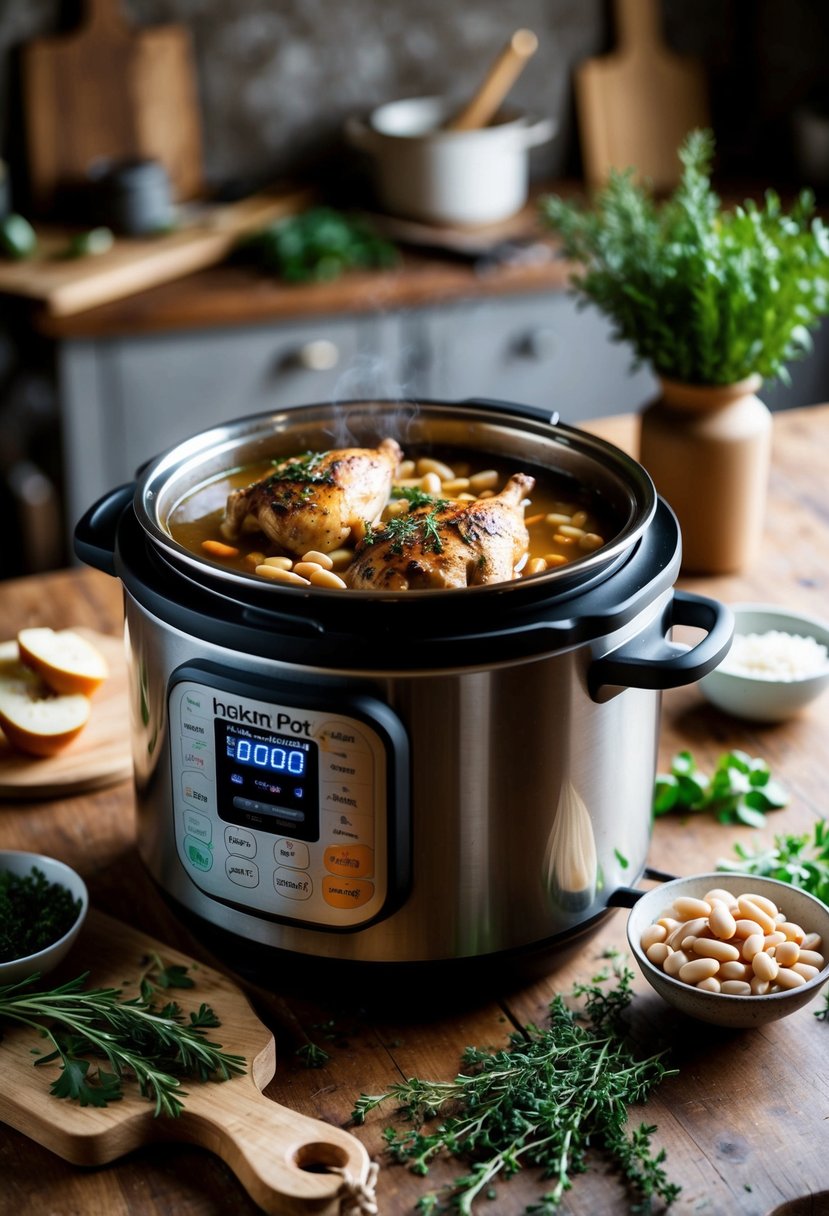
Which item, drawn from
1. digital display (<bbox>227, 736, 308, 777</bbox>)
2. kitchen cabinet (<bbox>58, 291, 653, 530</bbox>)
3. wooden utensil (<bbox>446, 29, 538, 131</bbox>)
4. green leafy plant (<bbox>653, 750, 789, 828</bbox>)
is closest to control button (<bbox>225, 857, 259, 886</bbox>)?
digital display (<bbox>227, 736, 308, 777</bbox>)

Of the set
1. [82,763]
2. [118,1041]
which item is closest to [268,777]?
[118,1041]

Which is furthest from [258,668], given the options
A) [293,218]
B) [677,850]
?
[293,218]

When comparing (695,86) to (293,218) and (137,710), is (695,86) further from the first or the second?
(137,710)

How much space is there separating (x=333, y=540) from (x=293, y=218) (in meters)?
2.49

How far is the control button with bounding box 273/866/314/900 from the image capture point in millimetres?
1229

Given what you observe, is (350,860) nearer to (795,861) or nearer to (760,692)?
(795,861)

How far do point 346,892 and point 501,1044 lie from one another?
0.72 feet

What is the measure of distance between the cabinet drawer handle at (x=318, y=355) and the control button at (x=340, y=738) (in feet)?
7.90

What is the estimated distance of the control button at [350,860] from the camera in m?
1.20

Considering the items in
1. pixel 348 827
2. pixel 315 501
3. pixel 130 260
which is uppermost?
pixel 315 501

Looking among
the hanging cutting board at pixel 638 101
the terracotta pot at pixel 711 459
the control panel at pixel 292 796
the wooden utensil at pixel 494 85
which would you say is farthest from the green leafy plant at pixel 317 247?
the control panel at pixel 292 796

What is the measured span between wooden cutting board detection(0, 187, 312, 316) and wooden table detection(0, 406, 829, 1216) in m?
1.90

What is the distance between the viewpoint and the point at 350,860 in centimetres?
121

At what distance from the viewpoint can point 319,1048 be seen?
1.29 meters
